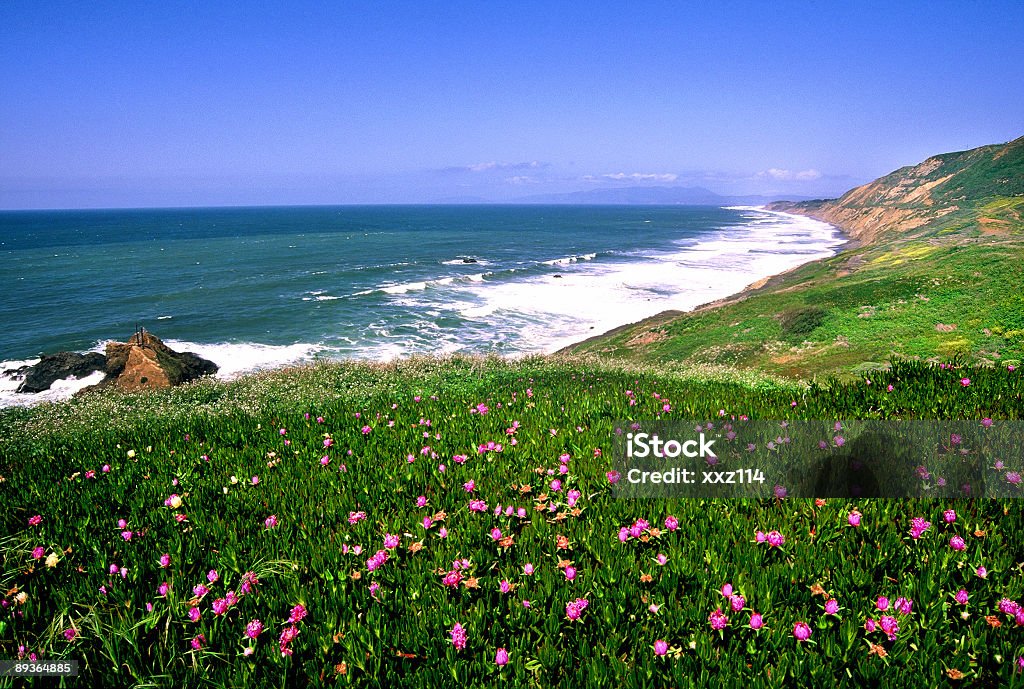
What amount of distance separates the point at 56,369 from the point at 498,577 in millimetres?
37044

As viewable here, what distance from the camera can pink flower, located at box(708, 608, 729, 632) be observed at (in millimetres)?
2760

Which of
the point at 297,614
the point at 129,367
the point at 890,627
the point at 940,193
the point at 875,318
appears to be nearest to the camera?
the point at 890,627

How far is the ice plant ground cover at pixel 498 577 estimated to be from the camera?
2682 millimetres

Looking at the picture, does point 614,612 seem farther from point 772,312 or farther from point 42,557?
point 772,312

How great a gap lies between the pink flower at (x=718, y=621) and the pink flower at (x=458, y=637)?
1.27 metres

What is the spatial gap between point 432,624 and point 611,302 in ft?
157

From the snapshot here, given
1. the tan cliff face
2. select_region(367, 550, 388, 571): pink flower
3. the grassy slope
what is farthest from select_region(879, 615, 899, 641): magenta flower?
the tan cliff face

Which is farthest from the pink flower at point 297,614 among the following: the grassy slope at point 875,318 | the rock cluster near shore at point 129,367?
the rock cluster near shore at point 129,367

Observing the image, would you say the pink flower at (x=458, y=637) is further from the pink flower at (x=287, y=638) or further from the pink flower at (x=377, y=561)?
the pink flower at (x=287, y=638)

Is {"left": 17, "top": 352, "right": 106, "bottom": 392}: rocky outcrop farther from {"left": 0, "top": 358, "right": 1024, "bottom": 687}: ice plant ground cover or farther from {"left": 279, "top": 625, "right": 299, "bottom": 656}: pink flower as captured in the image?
{"left": 279, "top": 625, "right": 299, "bottom": 656}: pink flower

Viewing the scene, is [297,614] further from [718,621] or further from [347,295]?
[347,295]

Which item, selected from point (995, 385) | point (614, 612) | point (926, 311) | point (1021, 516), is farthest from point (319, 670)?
point (926, 311)

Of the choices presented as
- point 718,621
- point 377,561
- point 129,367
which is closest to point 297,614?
point 377,561

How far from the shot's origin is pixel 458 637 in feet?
9.16
